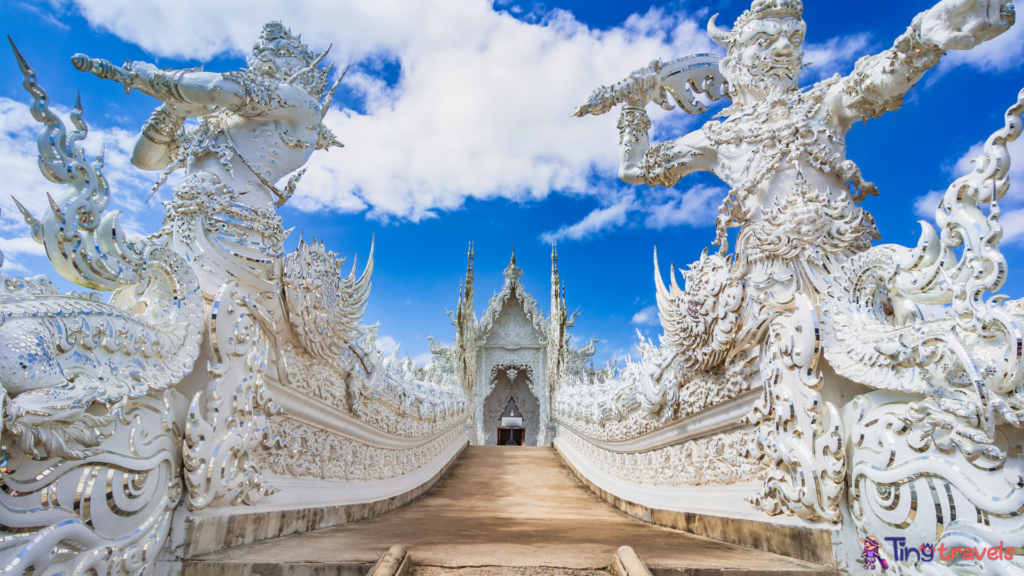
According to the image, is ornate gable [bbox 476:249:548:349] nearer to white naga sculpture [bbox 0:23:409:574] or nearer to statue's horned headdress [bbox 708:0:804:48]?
white naga sculpture [bbox 0:23:409:574]

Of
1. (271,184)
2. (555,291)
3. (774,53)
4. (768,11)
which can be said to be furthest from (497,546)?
(555,291)

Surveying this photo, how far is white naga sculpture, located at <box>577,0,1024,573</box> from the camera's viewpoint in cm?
160

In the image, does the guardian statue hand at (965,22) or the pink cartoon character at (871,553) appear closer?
the pink cartoon character at (871,553)

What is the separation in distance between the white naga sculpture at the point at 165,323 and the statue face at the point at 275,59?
0.01 meters

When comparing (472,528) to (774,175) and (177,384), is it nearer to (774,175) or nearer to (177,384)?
(177,384)

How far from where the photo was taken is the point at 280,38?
11.3 feet

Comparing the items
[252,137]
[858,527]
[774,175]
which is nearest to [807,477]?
[858,527]

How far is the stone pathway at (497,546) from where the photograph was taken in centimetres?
196

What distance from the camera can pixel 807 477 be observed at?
2.17 meters

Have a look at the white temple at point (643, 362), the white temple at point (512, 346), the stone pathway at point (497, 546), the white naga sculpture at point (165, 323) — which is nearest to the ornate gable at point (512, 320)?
the white temple at point (512, 346)

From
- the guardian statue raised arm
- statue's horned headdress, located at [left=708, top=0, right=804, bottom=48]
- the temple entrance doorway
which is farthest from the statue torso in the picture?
the temple entrance doorway

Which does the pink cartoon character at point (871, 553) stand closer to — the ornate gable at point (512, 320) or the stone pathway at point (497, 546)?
the stone pathway at point (497, 546)

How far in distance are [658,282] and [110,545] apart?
3.68 meters

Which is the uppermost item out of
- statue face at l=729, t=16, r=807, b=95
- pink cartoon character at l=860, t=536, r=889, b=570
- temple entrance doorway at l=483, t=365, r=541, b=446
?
statue face at l=729, t=16, r=807, b=95
